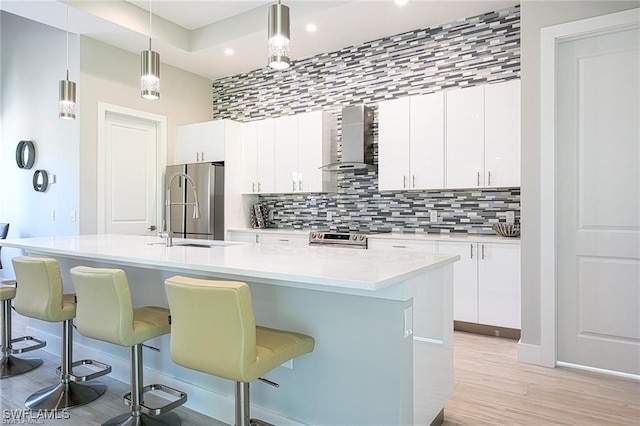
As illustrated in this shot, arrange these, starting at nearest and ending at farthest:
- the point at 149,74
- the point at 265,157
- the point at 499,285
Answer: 1. the point at 149,74
2. the point at 499,285
3. the point at 265,157

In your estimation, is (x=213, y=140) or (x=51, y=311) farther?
(x=213, y=140)

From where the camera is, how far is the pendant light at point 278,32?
2135mm

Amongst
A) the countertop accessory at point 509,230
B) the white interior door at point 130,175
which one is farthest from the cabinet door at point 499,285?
the white interior door at point 130,175

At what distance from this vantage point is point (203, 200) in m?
5.08

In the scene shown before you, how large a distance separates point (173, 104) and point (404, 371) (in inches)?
192

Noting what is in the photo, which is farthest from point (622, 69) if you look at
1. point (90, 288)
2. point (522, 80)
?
point (90, 288)

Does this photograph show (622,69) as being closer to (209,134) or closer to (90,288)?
(90,288)

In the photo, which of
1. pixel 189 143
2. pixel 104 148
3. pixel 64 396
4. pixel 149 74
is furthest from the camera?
pixel 189 143

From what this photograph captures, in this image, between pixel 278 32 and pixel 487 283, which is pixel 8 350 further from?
pixel 487 283

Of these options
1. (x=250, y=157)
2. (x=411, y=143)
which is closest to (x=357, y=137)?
(x=411, y=143)

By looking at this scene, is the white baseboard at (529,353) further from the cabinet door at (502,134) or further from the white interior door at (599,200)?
the cabinet door at (502,134)

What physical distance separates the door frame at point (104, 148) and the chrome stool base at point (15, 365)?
5.94 ft

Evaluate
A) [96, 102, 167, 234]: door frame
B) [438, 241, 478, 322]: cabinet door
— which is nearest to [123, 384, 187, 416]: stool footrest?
[438, 241, 478, 322]: cabinet door

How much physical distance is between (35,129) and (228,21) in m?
2.86
